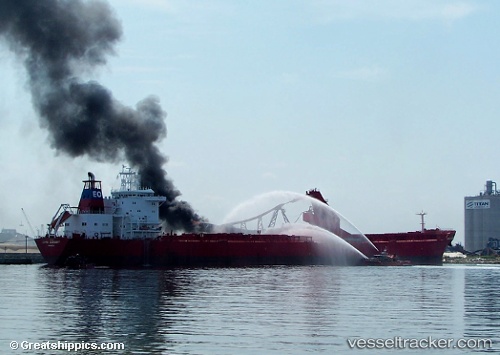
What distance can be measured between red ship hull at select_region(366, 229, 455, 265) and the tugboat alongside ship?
8.14 meters

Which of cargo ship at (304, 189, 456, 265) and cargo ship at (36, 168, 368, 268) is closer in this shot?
cargo ship at (36, 168, 368, 268)

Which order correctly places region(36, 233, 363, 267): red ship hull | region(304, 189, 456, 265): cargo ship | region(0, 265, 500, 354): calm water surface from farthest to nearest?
region(304, 189, 456, 265): cargo ship
region(36, 233, 363, 267): red ship hull
region(0, 265, 500, 354): calm water surface

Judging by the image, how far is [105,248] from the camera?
81.3 meters

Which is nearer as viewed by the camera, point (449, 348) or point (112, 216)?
point (449, 348)

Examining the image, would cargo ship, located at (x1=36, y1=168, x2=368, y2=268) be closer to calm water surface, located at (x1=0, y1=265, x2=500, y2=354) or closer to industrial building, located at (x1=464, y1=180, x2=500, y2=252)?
calm water surface, located at (x1=0, y1=265, x2=500, y2=354)

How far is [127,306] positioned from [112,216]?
151ft

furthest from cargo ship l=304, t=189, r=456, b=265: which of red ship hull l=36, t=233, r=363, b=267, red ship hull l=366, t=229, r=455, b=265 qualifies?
red ship hull l=36, t=233, r=363, b=267

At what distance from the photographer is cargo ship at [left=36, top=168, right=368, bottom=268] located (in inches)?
3204

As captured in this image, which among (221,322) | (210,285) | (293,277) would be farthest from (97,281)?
(221,322)

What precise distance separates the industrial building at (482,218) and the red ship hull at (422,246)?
72.7m

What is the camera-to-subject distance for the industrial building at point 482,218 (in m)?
177

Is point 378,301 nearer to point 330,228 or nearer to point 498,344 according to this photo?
point 498,344

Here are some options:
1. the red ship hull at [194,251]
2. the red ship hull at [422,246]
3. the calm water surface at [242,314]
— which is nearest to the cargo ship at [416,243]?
the red ship hull at [422,246]

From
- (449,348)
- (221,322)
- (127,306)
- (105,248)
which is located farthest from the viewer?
(105,248)
